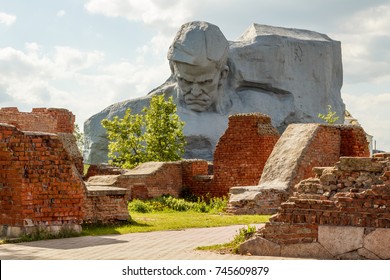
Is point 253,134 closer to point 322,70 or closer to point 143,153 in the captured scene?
point 143,153

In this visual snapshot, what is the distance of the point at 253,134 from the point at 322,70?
27653mm

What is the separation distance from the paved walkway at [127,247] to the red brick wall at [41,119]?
10.4m

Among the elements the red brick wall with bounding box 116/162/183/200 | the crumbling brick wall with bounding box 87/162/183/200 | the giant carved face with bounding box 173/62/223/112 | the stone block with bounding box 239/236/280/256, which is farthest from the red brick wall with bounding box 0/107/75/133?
the giant carved face with bounding box 173/62/223/112

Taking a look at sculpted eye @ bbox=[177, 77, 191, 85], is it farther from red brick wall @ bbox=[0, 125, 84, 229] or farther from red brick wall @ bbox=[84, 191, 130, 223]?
red brick wall @ bbox=[0, 125, 84, 229]

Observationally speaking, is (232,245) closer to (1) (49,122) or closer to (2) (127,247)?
(2) (127,247)

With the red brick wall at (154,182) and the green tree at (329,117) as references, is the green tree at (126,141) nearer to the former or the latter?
the red brick wall at (154,182)

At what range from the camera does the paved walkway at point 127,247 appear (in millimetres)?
8820

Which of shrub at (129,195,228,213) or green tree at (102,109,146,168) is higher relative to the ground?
green tree at (102,109,146,168)

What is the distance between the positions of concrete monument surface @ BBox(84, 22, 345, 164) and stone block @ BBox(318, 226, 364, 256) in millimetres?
30878

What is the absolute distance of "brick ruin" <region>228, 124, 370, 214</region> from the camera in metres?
16.7

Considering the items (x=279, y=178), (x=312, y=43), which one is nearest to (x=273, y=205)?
(x=279, y=178)

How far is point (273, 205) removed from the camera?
→ 16.6 meters

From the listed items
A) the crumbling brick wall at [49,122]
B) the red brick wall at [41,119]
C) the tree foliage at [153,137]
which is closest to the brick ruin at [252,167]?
the crumbling brick wall at [49,122]

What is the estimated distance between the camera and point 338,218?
29.1ft
